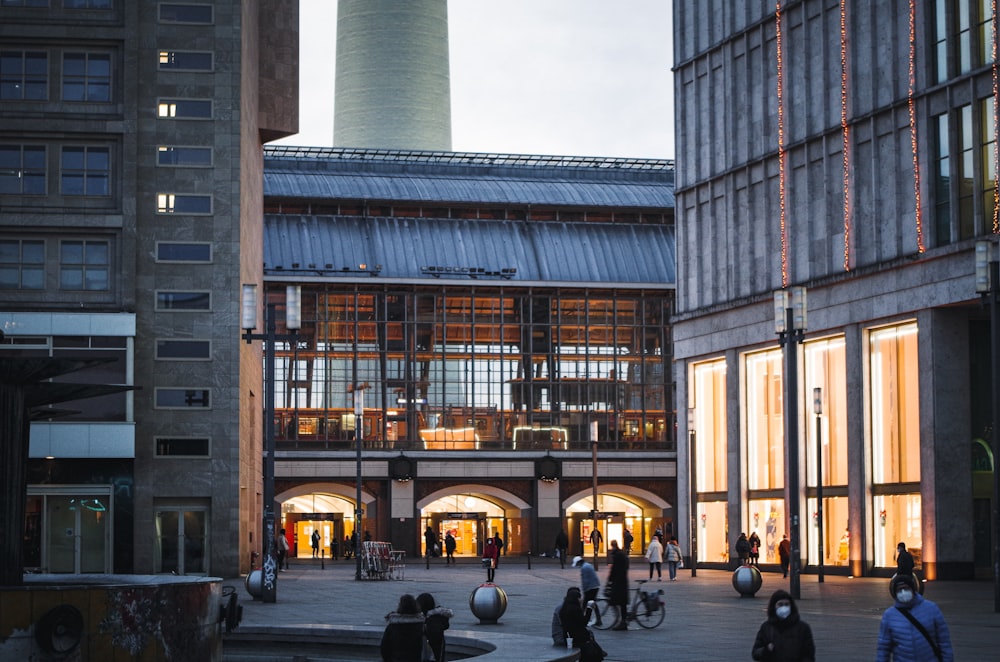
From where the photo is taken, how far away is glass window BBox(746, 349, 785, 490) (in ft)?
215

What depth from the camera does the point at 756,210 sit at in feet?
220

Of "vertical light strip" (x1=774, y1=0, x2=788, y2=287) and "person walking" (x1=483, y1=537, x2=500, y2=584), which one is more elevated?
"vertical light strip" (x1=774, y1=0, x2=788, y2=287)

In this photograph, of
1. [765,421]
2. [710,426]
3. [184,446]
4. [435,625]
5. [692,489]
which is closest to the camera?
[435,625]

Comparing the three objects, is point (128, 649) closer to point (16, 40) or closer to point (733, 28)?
point (16, 40)

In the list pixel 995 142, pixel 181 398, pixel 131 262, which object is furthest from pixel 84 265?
pixel 995 142

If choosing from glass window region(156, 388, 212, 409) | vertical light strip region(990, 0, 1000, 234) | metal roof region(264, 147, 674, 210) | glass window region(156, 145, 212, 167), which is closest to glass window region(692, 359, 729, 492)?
vertical light strip region(990, 0, 1000, 234)

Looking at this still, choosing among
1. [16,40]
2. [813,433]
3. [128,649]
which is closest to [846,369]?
[813,433]

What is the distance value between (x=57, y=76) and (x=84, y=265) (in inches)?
274

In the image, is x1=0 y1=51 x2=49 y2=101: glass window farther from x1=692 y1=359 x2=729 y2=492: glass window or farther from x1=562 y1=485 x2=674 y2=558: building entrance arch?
x1=562 y1=485 x2=674 y2=558: building entrance arch

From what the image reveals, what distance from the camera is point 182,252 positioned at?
57.3 meters

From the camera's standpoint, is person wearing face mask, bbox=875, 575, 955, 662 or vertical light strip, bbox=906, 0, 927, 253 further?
vertical light strip, bbox=906, 0, 927, 253

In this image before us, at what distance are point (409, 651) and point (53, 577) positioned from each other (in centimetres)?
1145

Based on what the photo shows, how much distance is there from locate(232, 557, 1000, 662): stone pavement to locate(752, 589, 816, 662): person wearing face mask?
9813 mm

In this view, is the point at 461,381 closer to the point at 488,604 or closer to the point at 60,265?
the point at 60,265
